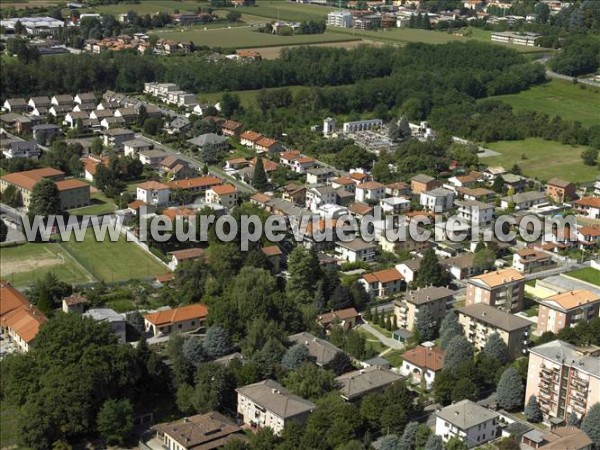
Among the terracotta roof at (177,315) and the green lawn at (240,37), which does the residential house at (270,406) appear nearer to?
the terracotta roof at (177,315)

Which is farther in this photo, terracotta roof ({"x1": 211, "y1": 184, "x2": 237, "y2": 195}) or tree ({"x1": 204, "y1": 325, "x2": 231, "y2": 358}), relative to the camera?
terracotta roof ({"x1": 211, "y1": 184, "x2": 237, "y2": 195})

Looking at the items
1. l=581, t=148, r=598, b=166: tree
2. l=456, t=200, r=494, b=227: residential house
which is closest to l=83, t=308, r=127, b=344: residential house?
l=456, t=200, r=494, b=227: residential house

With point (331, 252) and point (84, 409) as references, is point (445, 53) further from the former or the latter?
point (84, 409)

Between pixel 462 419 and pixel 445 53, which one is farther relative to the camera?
pixel 445 53

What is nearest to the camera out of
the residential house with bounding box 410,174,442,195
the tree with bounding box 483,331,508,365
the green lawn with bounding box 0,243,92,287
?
the tree with bounding box 483,331,508,365

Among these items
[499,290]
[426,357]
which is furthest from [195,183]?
[426,357]

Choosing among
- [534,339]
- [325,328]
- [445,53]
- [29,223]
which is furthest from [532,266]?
[445,53]

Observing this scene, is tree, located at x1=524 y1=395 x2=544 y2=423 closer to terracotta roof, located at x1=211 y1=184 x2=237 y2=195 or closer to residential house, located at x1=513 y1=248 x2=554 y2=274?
residential house, located at x1=513 y1=248 x2=554 y2=274
